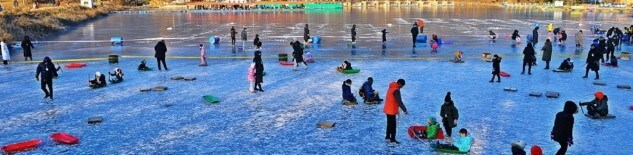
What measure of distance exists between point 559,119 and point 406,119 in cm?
482

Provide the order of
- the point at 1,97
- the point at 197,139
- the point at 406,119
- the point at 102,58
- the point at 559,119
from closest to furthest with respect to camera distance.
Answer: the point at 559,119 < the point at 197,139 < the point at 406,119 < the point at 1,97 < the point at 102,58

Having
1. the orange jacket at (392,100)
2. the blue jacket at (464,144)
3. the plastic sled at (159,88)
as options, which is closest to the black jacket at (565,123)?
the blue jacket at (464,144)

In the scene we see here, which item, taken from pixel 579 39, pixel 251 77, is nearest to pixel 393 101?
pixel 251 77

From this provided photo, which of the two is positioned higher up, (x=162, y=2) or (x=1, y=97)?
(x=162, y=2)

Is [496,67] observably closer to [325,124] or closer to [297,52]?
[297,52]

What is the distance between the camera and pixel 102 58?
92.4 ft

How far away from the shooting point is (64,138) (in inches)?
477

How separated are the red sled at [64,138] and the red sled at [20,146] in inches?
15.4

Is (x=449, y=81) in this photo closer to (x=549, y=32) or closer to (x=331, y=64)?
(x=331, y=64)

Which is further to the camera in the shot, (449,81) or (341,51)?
(341,51)

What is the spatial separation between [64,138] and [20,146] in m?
0.90

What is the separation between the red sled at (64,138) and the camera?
12.0 m

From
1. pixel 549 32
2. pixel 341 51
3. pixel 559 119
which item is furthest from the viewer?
pixel 549 32

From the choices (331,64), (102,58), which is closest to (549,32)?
(331,64)
